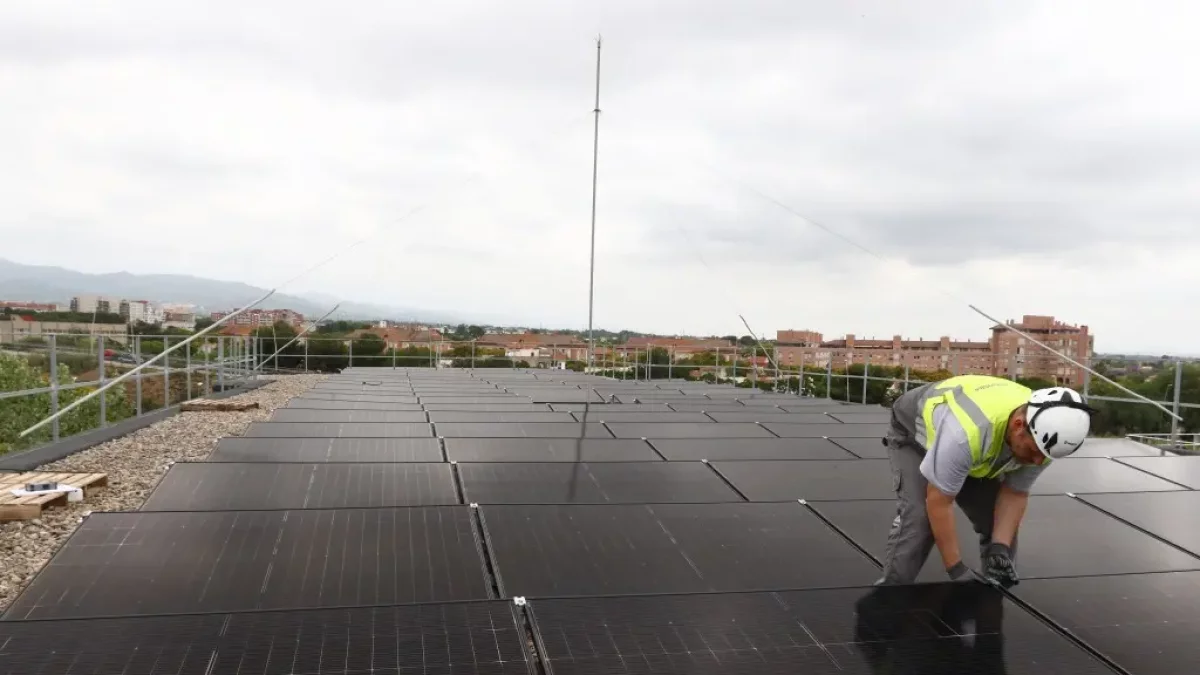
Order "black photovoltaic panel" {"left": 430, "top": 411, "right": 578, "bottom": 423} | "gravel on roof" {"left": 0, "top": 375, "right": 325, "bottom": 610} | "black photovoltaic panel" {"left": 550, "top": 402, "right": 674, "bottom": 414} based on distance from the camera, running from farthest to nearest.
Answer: "black photovoltaic panel" {"left": 550, "top": 402, "right": 674, "bottom": 414}
"black photovoltaic panel" {"left": 430, "top": 411, "right": 578, "bottom": 423}
"gravel on roof" {"left": 0, "top": 375, "right": 325, "bottom": 610}

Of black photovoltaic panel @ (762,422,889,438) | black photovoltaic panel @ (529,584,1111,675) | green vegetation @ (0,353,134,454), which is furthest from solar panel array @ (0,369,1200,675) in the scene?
green vegetation @ (0,353,134,454)

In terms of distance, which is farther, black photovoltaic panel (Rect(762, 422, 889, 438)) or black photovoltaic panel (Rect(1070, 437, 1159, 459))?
black photovoltaic panel (Rect(762, 422, 889, 438))

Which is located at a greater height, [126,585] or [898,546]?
[898,546]

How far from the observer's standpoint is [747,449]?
5629 mm

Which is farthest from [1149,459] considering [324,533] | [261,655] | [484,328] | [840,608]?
[484,328]

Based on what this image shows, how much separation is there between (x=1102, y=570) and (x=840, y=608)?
1.23 metres

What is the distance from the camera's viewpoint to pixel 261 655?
6.17 feet

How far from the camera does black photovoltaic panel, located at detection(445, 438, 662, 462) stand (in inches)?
198

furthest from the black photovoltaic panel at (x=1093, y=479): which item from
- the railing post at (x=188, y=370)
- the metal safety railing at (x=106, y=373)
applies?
the railing post at (x=188, y=370)

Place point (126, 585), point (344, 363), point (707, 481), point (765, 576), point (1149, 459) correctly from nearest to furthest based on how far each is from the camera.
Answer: point (126, 585) → point (765, 576) → point (707, 481) → point (1149, 459) → point (344, 363)

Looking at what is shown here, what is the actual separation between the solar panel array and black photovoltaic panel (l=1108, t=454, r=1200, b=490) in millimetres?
52

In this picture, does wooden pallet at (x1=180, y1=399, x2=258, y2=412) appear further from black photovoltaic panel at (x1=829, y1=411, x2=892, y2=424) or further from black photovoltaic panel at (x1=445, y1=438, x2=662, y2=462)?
black photovoltaic panel at (x1=829, y1=411, x2=892, y2=424)

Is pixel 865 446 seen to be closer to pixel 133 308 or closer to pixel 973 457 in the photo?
pixel 973 457

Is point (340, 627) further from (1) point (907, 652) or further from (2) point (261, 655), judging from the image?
(1) point (907, 652)
